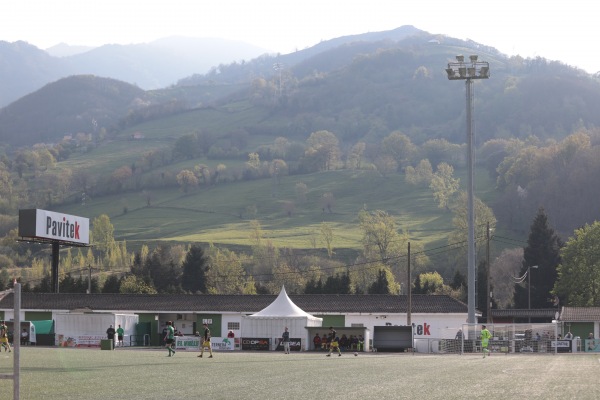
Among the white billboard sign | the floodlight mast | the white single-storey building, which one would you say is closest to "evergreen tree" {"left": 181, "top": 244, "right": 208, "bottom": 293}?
the white billboard sign

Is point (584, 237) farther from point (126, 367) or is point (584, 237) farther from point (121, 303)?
point (126, 367)

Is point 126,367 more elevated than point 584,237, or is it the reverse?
point 584,237

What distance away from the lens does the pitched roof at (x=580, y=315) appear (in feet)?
231

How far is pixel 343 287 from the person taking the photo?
99.0 meters

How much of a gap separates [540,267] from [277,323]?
48.0 metres

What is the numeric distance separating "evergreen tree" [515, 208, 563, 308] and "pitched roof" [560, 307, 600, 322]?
85.6 feet

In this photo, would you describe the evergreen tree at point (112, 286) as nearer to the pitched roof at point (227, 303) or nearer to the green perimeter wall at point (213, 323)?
the pitched roof at point (227, 303)

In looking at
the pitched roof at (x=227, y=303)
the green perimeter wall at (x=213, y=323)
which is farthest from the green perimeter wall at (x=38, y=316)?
the green perimeter wall at (x=213, y=323)

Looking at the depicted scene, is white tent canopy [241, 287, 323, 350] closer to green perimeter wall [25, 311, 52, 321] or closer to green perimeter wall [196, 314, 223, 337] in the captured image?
green perimeter wall [196, 314, 223, 337]

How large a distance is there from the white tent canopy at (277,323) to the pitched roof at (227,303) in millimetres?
10166

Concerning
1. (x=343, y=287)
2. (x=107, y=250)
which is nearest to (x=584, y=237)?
(x=343, y=287)

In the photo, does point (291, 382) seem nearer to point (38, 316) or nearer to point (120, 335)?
point (120, 335)

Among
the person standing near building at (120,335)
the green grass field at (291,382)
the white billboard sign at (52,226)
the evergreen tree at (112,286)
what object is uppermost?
the white billboard sign at (52,226)

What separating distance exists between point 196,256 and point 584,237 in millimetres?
41660
